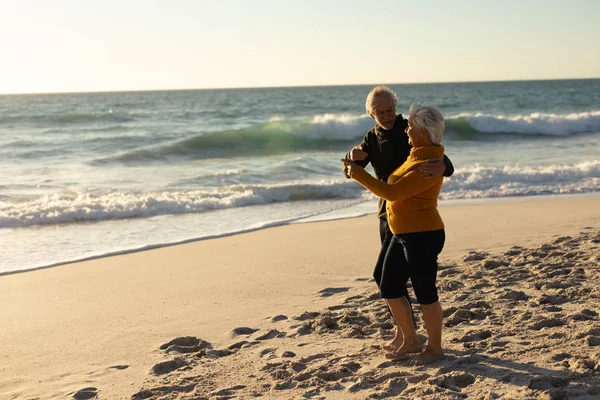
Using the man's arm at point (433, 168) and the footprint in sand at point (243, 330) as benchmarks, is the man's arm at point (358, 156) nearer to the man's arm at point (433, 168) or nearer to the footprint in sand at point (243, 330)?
the man's arm at point (433, 168)

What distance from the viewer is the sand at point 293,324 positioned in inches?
146

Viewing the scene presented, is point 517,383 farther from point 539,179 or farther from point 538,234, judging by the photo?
point 539,179

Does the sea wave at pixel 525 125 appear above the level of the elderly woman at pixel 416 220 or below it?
above

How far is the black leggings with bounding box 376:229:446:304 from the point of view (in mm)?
3664

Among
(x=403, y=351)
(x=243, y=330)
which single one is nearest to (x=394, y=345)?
(x=403, y=351)

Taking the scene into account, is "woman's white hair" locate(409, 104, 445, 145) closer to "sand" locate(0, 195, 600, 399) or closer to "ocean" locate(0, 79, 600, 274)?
"ocean" locate(0, 79, 600, 274)

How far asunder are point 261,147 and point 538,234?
16808 mm

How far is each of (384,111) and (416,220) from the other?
Answer: 64 centimetres

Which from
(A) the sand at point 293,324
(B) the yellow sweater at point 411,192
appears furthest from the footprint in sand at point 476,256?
(B) the yellow sweater at point 411,192

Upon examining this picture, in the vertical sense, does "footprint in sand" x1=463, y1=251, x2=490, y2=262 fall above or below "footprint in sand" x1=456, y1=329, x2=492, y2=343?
above

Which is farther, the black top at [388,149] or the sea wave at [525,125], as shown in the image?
the sea wave at [525,125]

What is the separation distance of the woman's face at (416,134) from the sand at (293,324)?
1.19 meters

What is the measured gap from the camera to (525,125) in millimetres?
29891

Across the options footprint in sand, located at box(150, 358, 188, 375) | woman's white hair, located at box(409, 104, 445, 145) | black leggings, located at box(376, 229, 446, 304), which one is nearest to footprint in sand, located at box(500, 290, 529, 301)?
black leggings, located at box(376, 229, 446, 304)
